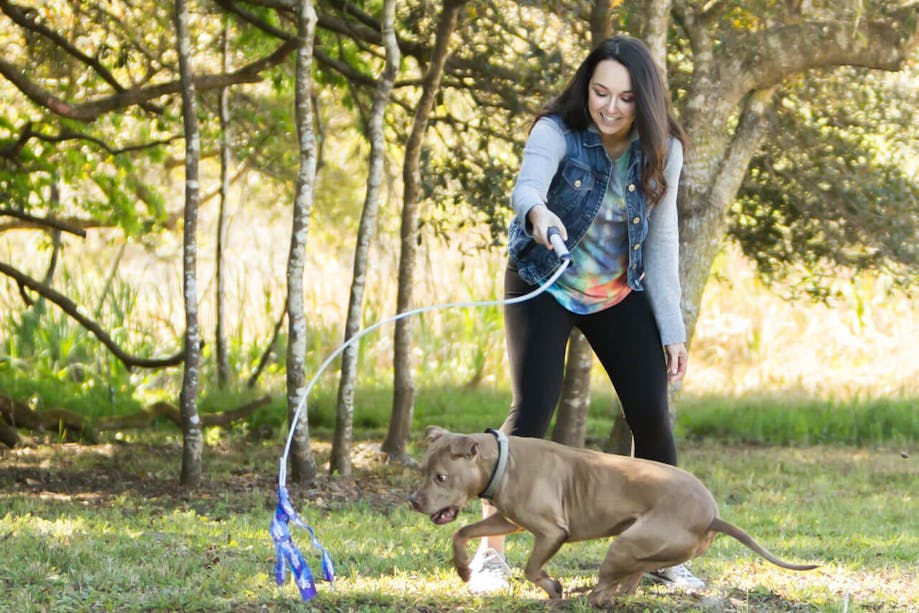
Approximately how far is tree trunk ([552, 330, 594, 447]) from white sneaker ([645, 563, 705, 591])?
3.85 metres

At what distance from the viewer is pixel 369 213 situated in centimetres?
813

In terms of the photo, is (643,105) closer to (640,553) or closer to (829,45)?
→ (640,553)

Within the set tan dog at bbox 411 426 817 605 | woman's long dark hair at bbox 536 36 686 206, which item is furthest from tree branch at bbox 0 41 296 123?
tan dog at bbox 411 426 817 605

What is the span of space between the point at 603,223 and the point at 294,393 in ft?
11.2

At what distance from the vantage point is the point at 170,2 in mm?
9828

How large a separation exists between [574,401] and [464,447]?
15.9ft

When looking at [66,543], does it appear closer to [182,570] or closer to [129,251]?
[182,570]

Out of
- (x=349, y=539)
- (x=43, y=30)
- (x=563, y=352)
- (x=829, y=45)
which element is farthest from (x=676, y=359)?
(x=43, y=30)

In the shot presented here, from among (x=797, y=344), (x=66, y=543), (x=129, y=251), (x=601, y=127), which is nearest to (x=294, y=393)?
(x=66, y=543)

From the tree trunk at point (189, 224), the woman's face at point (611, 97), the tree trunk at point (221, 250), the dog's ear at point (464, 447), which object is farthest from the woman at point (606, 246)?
the tree trunk at point (221, 250)

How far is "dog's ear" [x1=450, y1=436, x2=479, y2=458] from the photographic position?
4301 millimetres

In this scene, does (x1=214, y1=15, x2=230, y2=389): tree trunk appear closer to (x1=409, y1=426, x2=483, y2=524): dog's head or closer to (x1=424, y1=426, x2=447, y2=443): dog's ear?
(x1=424, y1=426, x2=447, y2=443): dog's ear

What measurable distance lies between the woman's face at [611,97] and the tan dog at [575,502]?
1.18 metres

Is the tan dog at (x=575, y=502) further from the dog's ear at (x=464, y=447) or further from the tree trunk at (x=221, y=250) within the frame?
the tree trunk at (x=221, y=250)
